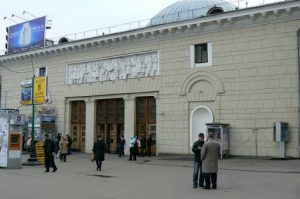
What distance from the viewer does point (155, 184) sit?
14.4m

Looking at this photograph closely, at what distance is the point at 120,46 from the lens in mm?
31156

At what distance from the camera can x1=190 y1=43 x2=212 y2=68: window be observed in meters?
26.1

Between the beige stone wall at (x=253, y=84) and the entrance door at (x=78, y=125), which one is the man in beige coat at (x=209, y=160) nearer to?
the beige stone wall at (x=253, y=84)

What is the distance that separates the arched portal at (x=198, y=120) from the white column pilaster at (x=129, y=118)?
5.08 metres

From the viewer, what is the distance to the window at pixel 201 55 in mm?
26150

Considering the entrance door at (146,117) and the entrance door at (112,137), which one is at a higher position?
the entrance door at (146,117)

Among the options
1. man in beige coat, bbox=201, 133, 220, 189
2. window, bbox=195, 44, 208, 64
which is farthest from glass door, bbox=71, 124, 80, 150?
man in beige coat, bbox=201, 133, 220, 189

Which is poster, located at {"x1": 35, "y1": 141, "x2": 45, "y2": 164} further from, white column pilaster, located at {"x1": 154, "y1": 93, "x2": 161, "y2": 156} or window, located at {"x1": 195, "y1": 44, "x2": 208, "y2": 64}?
window, located at {"x1": 195, "y1": 44, "x2": 208, "y2": 64}

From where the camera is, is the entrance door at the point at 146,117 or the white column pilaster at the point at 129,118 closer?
the entrance door at the point at 146,117

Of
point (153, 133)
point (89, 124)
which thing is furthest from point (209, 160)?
point (89, 124)

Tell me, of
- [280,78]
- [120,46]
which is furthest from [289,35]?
[120,46]

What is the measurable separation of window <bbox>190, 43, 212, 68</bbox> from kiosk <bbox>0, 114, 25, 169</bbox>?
11370 mm

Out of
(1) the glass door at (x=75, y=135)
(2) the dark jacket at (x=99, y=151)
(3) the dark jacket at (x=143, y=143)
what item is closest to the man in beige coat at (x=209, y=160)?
(2) the dark jacket at (x=99, y=151)

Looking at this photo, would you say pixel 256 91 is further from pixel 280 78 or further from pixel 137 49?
pixel 137 49
